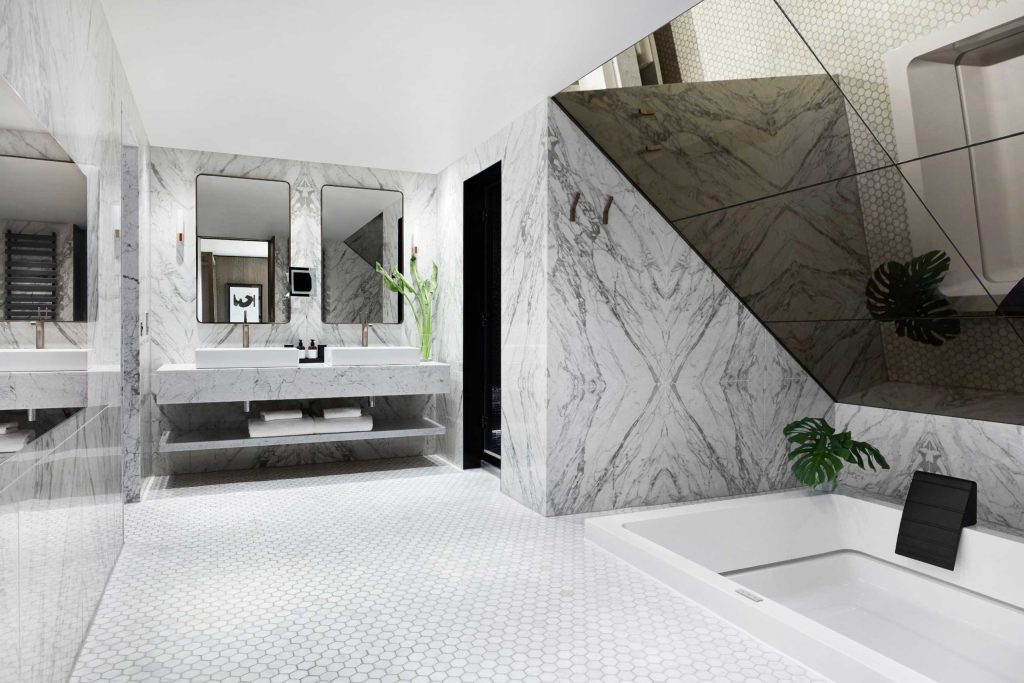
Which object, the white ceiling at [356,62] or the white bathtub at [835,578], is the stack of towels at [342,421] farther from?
the white bathtub at [835,578]

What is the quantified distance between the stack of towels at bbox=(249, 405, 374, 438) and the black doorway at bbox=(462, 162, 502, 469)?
26.8 inches

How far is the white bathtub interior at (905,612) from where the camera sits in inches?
101

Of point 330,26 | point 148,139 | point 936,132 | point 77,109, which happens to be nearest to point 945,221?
point 936,132

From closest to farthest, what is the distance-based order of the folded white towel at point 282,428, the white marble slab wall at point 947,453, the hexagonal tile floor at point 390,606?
the hexagonal tile floor at point 390,606 < the white marble slab wall at point 947,453 < the folded white towel at point 282,428

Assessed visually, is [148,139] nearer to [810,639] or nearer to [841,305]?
[841,305]

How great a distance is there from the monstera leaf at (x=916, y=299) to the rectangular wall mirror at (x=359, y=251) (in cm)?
312

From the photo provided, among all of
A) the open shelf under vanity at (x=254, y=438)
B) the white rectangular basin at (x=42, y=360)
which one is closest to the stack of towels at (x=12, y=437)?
the white rectangular basin at (x=42, y=360)

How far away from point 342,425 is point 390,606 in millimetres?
2136

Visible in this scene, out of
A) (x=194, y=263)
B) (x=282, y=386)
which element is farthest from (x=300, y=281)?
(x=282, y=386)

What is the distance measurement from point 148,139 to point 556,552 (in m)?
3.36

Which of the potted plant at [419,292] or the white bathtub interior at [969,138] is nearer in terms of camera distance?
the white bathtub interior at [969,138]

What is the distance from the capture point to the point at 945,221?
2.43 meters

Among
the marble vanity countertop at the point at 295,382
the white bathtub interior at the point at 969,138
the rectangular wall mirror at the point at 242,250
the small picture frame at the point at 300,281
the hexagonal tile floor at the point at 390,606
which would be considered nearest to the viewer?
the white bathtub interior at the point at 969,138

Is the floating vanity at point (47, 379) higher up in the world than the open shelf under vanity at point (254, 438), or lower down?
higher up
